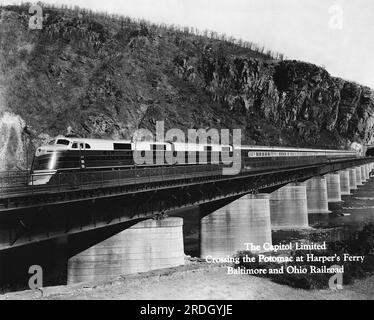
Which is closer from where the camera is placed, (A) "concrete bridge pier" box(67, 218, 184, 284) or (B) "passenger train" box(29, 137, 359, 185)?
(B) "passenger train" box(29, 137, 359, 185)

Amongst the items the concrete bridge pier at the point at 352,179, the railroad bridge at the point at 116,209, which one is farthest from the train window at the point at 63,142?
the concrete bridge pier at the point at 352,179

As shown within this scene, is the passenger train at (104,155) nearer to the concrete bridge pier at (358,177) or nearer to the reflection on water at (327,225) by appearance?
the reflection on water at (327,225)

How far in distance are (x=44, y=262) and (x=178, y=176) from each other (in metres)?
15.2

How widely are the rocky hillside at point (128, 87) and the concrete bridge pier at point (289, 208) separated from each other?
61465 millimetres

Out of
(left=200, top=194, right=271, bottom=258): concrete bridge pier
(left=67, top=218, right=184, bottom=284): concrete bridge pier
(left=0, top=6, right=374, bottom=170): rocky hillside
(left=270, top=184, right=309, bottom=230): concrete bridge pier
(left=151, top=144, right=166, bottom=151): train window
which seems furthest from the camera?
(left=0, top=6, right=374, bottom=170): rocky hillside

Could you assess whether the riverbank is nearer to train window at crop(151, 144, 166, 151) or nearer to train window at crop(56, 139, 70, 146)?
train window at crop(56, 139, 70, 146)

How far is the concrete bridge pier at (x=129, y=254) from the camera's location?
31688 millimetres

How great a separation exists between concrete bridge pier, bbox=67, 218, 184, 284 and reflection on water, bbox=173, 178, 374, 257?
34.0ft

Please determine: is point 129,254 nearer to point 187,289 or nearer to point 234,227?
point 187,289

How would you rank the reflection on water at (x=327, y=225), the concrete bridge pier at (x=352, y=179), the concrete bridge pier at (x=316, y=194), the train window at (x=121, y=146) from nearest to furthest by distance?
the train window at (x=121, y=146) → the reflection on water at (x=327, y=225) → the concrete bridge pier at (x=316, y=194) → the concrete bridge pier at (x=352, y=179)

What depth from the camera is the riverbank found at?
88.1ft

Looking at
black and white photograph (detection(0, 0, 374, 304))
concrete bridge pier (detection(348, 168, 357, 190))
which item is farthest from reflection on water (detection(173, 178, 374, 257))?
concrete bridge pier (detection(348, 168, 357, 190))
